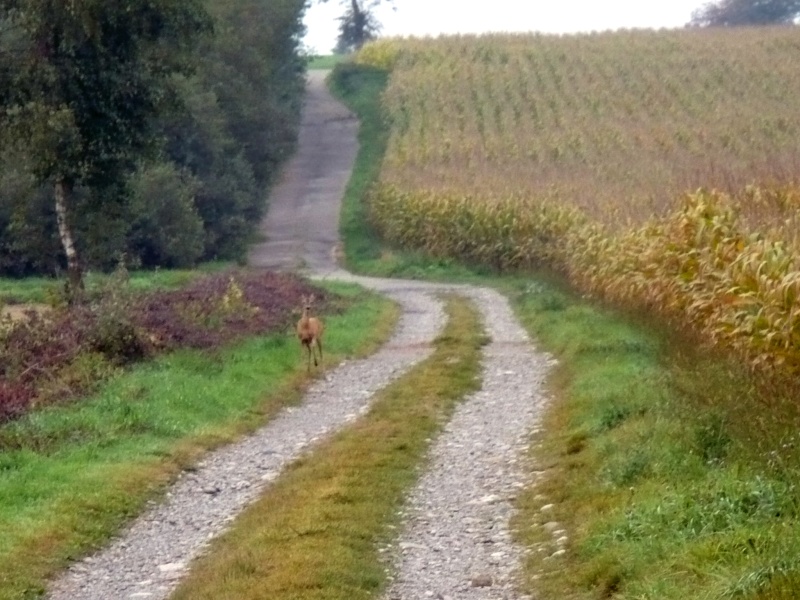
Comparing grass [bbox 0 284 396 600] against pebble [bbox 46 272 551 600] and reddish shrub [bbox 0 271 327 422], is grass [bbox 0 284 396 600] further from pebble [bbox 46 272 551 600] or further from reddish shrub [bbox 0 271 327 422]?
reddish shrub [bbox 0 271 327 422]

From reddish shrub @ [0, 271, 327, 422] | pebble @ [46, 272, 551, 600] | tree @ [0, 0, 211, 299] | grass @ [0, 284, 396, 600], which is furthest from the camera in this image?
tree @ [0, 0, 211, 299]

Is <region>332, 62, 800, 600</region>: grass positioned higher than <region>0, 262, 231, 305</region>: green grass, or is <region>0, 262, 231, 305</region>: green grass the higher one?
<region>332, 62, 800, 600</region>: grass

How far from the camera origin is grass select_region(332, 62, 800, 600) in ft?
23.6

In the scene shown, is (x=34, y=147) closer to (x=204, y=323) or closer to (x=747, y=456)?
(x=204, y=323)


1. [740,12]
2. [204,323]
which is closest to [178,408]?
[204,323]

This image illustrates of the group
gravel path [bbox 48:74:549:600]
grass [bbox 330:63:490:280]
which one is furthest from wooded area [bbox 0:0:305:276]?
gravel path [bbox 48:74:549:600]

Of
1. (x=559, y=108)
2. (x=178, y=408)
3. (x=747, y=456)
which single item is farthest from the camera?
(x=559, y=108)

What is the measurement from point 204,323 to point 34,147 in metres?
3.85

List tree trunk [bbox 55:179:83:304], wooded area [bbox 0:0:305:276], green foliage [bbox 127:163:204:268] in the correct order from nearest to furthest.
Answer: wooded area [bbox 0:0:305:276], tree trunk [bbox 55:179:83:304], green foliage [bbox 127:163:204:268]

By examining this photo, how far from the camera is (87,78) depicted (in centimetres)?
2066

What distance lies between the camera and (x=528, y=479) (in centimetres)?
1170

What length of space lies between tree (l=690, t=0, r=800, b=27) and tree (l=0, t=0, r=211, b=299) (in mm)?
90193

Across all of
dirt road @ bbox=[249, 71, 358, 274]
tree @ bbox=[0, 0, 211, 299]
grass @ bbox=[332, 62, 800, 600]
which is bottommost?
dirt road @ bbox=[249, 71, 358, 274]

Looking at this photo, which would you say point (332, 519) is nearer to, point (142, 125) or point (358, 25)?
point (142, 125)
